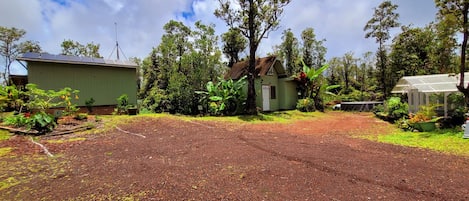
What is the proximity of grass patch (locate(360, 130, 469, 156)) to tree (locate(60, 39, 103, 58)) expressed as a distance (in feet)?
103

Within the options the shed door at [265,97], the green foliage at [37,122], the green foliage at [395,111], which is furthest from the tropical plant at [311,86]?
the green foliage at [37,122]

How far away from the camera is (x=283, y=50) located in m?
28.3

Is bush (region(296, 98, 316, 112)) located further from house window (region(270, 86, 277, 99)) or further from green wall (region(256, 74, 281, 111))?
house window (region(270, 86, 277, 99))

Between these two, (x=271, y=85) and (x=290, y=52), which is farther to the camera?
(x=290, y=52)

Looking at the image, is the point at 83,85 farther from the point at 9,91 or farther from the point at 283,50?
the point at 283,50

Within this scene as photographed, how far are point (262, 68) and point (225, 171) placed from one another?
15.2 m

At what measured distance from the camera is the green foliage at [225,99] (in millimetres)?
15397

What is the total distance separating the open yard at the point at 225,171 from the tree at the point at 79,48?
25.7m

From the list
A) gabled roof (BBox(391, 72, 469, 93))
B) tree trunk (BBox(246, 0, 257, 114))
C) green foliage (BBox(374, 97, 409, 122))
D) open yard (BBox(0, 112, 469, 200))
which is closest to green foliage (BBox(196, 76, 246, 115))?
tree trunk (BBox(246, 0, 257, 114))

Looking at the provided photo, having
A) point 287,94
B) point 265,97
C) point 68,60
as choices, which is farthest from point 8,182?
point 287,94

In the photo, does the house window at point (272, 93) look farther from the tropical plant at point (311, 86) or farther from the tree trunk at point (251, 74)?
the tree trunk at point (251, 74)

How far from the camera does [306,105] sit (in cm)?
1805

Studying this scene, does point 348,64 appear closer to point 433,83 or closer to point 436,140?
point 433,83

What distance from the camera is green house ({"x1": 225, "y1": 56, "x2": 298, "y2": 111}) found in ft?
60.1
